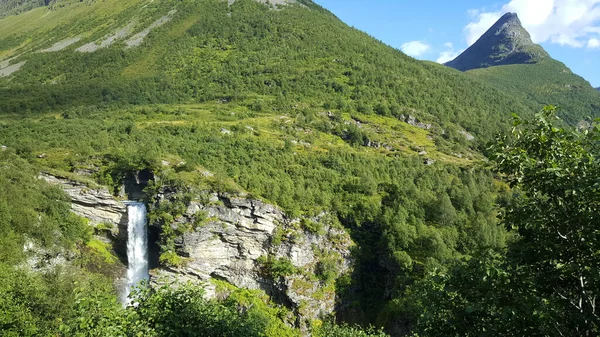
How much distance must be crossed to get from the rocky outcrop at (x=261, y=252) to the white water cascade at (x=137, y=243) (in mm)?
4591

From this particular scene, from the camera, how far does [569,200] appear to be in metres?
8.12

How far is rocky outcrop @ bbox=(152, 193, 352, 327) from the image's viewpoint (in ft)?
183

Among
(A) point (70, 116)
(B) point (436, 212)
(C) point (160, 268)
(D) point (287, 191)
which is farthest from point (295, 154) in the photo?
(A) point (70, 116)

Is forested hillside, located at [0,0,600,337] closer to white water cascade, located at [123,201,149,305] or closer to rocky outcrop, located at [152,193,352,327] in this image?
rocky outcrop, located at [152,193,352,327]

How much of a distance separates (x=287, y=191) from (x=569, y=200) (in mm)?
58395

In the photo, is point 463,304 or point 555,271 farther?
point 463,304

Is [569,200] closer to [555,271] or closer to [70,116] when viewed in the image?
[555,271]

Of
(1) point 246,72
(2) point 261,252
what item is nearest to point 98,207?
(2) point 261,252

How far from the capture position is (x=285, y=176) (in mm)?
74125

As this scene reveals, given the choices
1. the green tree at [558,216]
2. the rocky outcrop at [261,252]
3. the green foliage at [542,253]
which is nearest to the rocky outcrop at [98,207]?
the rocky outcrop at [261,252]

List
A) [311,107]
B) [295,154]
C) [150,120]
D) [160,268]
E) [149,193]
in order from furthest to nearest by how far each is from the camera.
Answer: [311,107], [150,120], [295,154], [149,193], [160,268]

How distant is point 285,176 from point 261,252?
18.8m

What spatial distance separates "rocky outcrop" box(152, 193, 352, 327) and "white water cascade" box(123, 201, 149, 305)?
4591mm

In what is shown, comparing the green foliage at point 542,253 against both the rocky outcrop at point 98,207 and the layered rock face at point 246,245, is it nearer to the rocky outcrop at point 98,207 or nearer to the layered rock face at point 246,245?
the layered rock face at point 246,245
